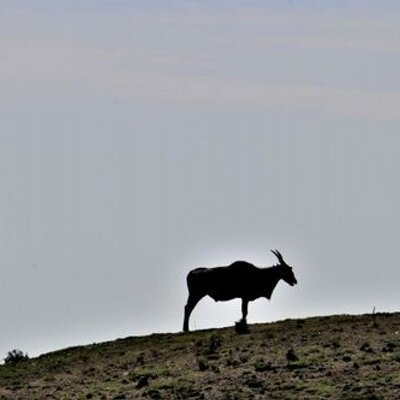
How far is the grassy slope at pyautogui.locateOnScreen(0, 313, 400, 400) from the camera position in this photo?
30.6 metres

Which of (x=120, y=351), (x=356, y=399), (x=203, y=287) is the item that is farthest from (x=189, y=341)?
(x=356, y=399)

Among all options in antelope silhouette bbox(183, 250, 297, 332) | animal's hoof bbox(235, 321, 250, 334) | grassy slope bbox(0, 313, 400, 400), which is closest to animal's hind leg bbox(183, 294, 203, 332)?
antelope silhouette bbox(183, 250, 297, 332)

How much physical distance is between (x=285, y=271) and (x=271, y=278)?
0.80 metres

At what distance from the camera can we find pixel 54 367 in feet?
124

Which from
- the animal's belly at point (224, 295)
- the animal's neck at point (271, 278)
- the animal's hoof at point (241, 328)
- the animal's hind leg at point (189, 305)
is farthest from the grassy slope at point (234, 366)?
the animal's neck at point (271, 278)

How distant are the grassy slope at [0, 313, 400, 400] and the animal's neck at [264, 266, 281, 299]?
3505 millimetres

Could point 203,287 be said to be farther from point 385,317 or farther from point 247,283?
point 385,317

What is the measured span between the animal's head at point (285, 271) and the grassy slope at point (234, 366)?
4260 mm

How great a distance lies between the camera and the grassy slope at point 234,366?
30562 mm

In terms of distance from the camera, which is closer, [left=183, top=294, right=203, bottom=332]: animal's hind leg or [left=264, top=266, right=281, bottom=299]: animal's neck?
[left=183, top=294, right=203, bottom=332]: animal's hind leg

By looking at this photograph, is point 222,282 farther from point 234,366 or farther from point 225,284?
point 234,366

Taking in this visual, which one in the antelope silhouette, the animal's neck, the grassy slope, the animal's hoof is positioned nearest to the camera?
the grassy slope

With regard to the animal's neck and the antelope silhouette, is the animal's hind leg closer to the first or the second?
the antelope silhouette

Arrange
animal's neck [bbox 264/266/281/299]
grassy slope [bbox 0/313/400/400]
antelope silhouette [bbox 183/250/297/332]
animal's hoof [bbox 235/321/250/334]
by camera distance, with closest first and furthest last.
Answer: grassy slope [bbox 0/313/400/400] → animal's hoof [bbox 235/321/250/334] → antelope silhouette [bbox 183/250/297/332] → animal's neck [bbox 264/266/281/299]
